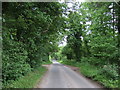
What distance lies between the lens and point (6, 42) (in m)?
5.30

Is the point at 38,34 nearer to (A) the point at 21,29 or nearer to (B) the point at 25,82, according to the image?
(A) the point at 21,29

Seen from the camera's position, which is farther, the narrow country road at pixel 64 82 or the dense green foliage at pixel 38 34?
the narrow country road at pixel 64 82

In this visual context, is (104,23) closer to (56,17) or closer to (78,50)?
(56,17)

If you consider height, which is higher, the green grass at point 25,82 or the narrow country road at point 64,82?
the green grass at point 25,82

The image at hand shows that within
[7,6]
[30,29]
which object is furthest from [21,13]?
[30,29]

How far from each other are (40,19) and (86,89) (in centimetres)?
462

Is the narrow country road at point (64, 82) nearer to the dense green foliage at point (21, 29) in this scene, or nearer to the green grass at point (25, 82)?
the green grass at point (25, 82)

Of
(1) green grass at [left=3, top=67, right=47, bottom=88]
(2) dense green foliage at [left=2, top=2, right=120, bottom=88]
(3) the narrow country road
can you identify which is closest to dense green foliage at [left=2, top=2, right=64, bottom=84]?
(2) dense green foliage at [left=2, top=2, right=120, bottom=88]

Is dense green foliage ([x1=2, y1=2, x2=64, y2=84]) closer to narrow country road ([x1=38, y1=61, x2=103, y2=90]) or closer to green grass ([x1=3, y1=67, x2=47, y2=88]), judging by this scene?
green grass ([x1=3, y1=67, x2=47, y2=88])

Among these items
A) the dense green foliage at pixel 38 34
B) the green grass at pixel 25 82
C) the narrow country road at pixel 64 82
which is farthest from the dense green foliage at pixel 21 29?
the narrow country road at pixel 64 82

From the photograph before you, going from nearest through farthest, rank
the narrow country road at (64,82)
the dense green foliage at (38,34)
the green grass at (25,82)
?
1. the green grass at (25,82)
2. the dense green foliage at (38,34)
3. the narrow country road at (64,82)

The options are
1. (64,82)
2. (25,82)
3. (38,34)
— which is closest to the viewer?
(25,82)

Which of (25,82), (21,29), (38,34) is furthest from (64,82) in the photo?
(21,29)

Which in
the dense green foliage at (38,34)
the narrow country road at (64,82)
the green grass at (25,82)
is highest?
Answer: the dense green foliage at (38,34)
